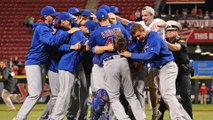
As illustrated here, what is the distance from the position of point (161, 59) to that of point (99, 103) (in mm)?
1472

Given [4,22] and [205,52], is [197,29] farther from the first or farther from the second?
[4,22]

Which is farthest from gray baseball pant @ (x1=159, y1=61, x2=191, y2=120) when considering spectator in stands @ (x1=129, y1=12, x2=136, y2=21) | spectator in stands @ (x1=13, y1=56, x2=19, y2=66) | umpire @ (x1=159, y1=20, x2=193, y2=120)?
spectator in stands @ (x1=129, y1=12, x2=136, y2=21)

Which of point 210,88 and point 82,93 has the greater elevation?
point 82,93

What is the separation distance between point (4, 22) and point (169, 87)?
82.8 ft

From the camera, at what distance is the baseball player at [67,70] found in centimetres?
1288

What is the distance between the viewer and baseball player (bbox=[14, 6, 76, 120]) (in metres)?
13.0

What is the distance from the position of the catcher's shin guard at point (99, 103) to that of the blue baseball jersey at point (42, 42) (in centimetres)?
130

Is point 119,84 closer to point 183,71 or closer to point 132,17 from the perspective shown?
point 183,71

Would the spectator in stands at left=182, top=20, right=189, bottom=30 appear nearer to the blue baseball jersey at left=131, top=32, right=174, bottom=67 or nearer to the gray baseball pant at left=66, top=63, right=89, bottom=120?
the gray baseball pant at left=66, top=63, right=89, bottom=120

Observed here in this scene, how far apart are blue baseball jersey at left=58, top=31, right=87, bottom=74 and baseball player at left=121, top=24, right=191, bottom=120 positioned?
1.23 meters

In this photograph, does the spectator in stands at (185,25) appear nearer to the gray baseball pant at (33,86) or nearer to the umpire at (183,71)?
the umpire at (183,71)

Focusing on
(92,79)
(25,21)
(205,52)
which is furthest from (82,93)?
(25,21)

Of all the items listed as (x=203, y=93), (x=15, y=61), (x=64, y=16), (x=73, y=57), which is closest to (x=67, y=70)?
(x=73, y=57)

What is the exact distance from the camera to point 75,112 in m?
13.7
